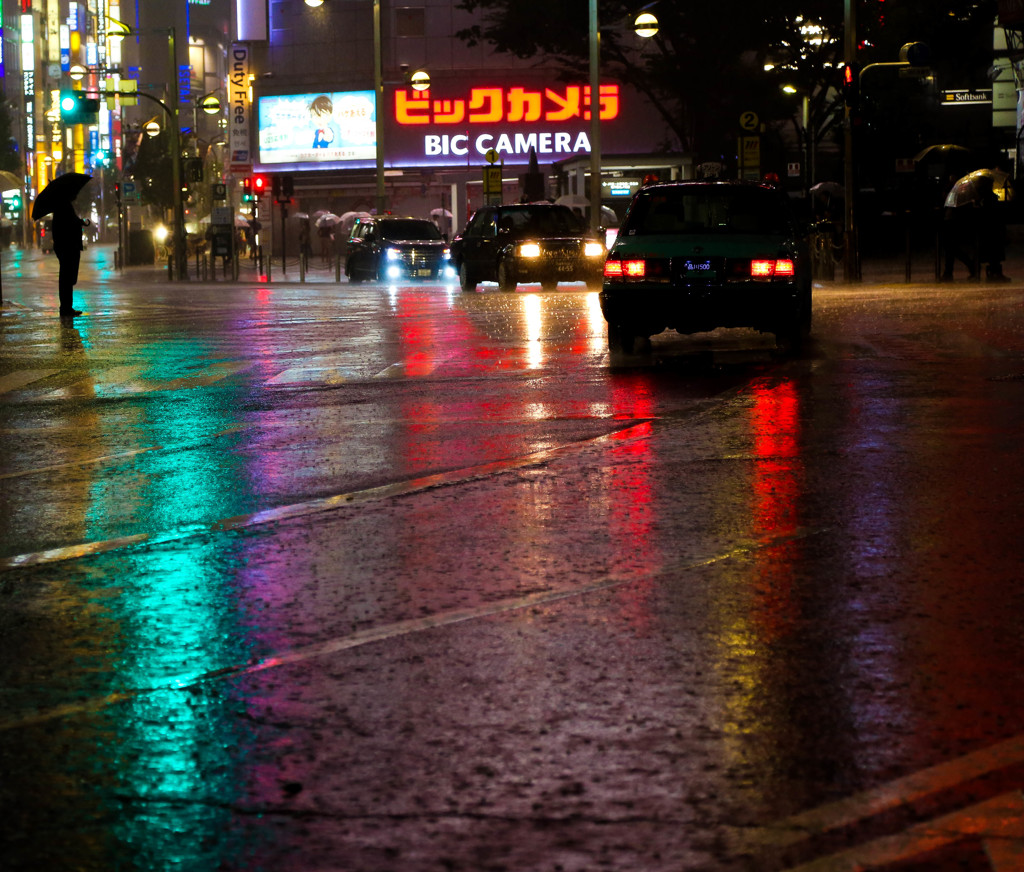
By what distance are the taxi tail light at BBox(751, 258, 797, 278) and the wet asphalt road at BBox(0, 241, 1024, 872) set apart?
3790 millimetres

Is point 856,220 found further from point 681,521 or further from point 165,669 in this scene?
point 165,669

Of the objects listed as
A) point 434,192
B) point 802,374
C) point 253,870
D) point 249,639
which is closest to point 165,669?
point 249,639

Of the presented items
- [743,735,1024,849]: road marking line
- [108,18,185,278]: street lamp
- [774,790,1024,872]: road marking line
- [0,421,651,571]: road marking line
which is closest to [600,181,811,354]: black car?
[0,421,651,571]: road marking line

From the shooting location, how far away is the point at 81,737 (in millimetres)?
4262

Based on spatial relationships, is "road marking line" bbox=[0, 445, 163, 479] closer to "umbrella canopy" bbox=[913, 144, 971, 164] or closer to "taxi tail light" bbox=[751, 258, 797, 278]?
"taxi tail light" bbox=[751, 258, 797, 278]

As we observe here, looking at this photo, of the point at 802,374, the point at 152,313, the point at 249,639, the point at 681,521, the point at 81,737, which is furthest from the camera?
the point at 152,313

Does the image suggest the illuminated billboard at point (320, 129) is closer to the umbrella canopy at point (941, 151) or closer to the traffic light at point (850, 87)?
the umbrella canopy at point (941, 151)

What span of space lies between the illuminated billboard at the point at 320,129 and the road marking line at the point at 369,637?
67761 mm

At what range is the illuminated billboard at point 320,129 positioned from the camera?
241 feet

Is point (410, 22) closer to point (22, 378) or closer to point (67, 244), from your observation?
point (67, 244)

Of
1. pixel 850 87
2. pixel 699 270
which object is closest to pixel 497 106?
pixel 850 87

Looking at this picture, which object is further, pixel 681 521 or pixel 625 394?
pixel 625 394

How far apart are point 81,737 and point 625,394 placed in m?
8.55

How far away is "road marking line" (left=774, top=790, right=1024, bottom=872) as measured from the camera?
3.39m
